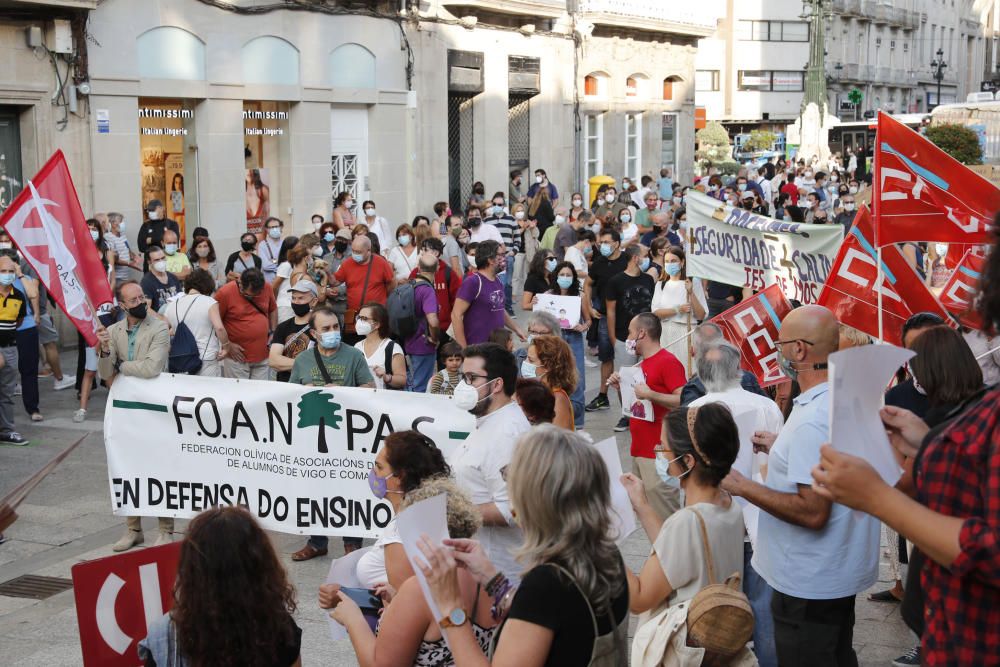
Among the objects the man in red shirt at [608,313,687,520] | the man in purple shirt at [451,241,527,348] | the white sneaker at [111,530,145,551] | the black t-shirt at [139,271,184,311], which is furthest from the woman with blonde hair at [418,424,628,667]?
the black t-shirt at [139,271,184,311]

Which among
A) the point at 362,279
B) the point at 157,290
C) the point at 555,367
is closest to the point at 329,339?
the point at 555,367

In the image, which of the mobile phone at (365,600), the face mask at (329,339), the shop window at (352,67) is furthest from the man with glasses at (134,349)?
the shop window at (352,67)

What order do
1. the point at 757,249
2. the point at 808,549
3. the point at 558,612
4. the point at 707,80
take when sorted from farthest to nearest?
the point at 707,80 → the point at 757,249 → the point at 808,549 → the point at 558,612

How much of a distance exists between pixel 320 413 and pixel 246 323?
285 cm

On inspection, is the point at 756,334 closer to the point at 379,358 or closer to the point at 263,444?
the point at 379,358

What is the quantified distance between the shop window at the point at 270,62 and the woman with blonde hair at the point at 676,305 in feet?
34.3

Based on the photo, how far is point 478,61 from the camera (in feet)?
82.3

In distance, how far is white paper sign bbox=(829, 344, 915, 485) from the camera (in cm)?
265

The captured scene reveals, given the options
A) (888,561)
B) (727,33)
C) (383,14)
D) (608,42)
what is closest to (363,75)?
(383,14)

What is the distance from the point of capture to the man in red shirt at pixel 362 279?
11547 millimetres

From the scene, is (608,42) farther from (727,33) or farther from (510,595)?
(727,33)

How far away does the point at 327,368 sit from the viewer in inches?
308

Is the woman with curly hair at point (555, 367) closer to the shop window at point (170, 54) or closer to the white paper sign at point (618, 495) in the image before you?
the white paper sign at point (618, 495)

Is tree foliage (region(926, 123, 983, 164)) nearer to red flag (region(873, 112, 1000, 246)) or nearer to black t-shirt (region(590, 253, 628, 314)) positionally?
black t-shirt (region(590, 253, 628, 314))
